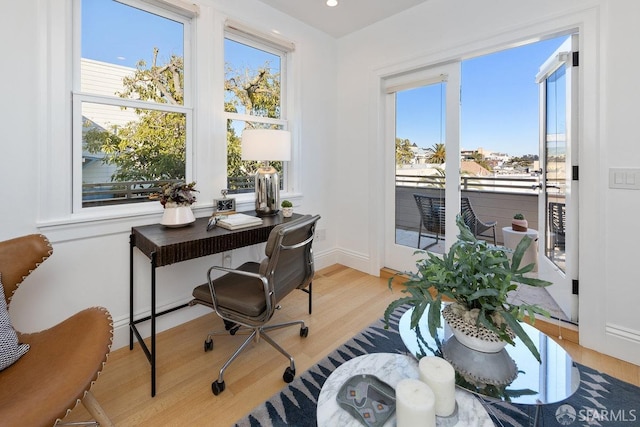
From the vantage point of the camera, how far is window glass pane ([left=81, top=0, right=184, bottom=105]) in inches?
75.9

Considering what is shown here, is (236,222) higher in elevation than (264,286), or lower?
higher

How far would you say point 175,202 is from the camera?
2.00 metres

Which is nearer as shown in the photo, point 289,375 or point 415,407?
point 415,407

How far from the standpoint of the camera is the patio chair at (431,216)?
9.79 ft

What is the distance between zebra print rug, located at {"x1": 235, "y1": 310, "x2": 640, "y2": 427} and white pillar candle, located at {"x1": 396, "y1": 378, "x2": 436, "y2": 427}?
662 millimetres

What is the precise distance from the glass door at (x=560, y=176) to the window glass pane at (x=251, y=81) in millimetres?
2425

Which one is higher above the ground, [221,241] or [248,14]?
[248,14]

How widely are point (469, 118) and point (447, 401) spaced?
14.7ft

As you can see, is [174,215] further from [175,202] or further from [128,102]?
[128,102]

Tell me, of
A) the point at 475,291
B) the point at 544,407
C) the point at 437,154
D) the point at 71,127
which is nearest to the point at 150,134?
the point at 71,127

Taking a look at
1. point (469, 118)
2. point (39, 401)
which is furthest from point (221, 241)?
point (469, 118)

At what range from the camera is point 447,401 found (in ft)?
3.09

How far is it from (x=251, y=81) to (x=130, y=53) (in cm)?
101

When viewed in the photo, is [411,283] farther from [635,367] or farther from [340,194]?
[340,194]
